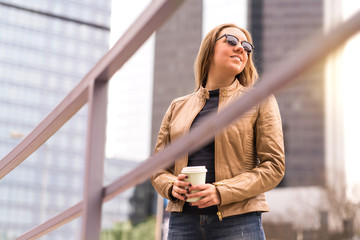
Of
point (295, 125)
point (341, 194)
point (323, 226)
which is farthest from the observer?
point (295, 125)

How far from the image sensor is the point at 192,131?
1.01 metres

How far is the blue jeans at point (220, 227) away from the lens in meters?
1.73

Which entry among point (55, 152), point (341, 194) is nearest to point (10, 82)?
point (55, 152)

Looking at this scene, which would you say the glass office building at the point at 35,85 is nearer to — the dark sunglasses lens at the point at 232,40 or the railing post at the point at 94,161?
the dark sunglasses lens at the point at 232,40

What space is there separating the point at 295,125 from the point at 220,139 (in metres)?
83.2

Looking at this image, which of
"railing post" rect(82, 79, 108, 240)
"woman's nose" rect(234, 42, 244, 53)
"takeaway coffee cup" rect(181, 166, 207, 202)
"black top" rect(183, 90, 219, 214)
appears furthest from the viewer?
"woman's nose" rect(234, 42, 244, 53)

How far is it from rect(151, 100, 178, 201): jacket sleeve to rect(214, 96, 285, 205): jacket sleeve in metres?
0.21

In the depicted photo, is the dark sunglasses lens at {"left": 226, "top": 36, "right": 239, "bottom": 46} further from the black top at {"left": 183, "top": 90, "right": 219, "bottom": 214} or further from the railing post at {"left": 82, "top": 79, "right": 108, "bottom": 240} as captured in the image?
the railing post at {"left": 82, "top": 79, "right": 108, "bottom": 240}

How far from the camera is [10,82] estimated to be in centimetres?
7812

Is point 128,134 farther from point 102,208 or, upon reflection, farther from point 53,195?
point 102,208

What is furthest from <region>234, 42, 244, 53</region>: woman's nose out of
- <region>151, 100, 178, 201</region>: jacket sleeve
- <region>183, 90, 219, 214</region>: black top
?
<region>151, 100, 178, 201</region>: jacket sleeve

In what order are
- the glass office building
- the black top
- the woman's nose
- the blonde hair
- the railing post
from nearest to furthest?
the railing post
the black top
the woman's nose
the blonde hair
the glass office building

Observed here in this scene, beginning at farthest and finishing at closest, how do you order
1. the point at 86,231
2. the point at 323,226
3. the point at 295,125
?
1. the point at 295,125
2. the point at 323,226
3. the point at 86,231

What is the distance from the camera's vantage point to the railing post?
1.37m
